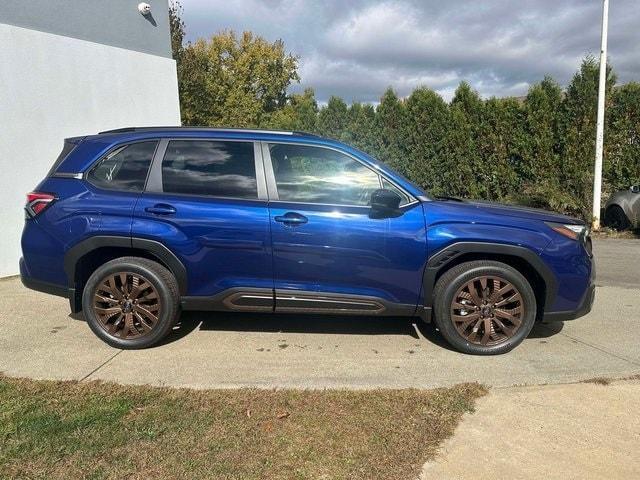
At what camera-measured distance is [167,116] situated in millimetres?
9281

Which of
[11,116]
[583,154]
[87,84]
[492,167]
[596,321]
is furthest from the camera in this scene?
[492,167]

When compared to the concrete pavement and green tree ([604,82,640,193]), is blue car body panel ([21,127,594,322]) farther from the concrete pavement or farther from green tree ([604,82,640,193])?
green tree ([604,82,640,193])

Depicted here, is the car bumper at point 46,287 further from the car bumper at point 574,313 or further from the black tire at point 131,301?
the car bumper at point 574,313

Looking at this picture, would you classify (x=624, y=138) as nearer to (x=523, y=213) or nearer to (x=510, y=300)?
(x=523, y=213)

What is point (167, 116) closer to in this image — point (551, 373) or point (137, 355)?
point (137, 355)

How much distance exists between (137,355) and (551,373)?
332cm

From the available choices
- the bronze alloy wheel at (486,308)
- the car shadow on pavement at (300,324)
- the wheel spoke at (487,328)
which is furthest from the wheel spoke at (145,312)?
the wheel spoke at (487,328)

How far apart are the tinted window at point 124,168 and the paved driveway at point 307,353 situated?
1.42m

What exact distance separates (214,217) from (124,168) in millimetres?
966

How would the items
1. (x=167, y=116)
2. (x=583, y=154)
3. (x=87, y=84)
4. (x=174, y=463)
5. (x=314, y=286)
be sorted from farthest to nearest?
(x=583, y=154)
(x=167, y=116)
(x=87, y=84)
(x=314, y=286)
(x=174, y=463)

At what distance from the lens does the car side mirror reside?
3.87 m

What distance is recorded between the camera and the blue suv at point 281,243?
3979 millimetres

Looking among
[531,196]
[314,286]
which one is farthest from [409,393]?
[531,196]

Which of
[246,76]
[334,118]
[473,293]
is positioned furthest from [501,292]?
[246,76]
